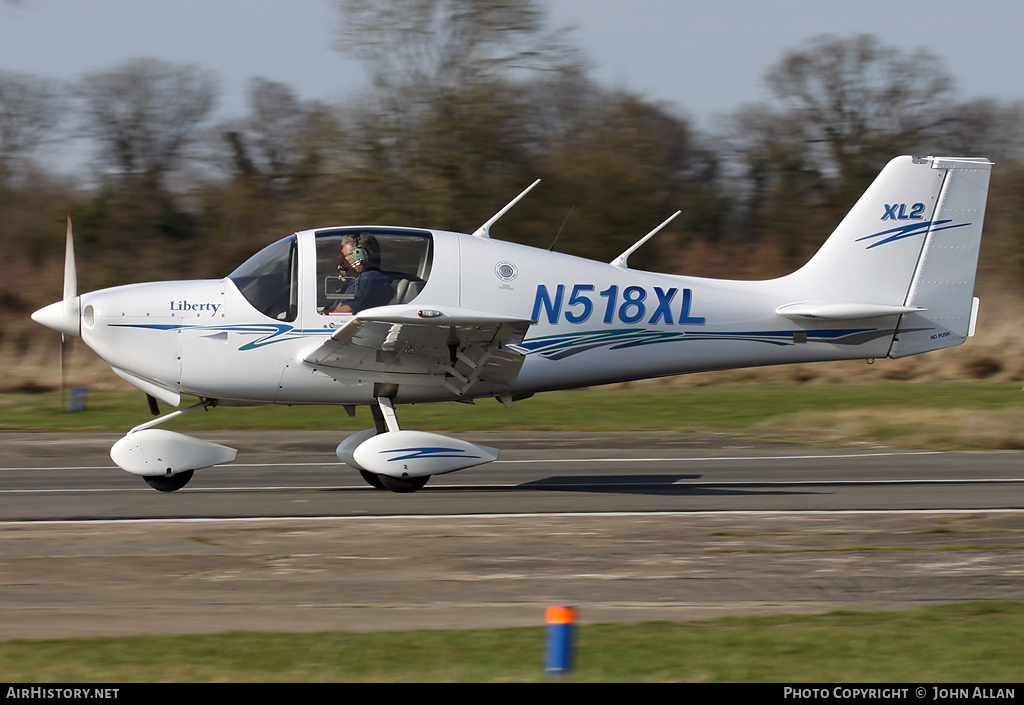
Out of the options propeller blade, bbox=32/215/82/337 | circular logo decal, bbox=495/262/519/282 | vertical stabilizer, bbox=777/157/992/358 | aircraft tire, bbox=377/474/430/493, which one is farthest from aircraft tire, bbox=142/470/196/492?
vertical stabilizer, bbox=777/157/992/358

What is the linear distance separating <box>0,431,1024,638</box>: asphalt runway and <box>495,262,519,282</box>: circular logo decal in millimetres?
1908

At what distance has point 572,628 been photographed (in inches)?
166

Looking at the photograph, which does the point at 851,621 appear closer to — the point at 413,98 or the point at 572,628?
the point at 572,628

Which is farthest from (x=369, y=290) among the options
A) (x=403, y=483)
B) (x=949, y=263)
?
(x=949, y=263)

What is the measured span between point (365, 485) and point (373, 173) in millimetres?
14021

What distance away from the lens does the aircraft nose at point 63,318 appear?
31.6 feet

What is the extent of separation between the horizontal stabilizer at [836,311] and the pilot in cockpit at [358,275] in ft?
12.2

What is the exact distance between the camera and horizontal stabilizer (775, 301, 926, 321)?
1027 centimetres

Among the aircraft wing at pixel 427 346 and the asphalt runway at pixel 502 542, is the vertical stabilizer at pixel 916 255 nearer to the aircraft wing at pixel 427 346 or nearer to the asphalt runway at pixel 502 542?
the asphalt runway at pixel 502 542

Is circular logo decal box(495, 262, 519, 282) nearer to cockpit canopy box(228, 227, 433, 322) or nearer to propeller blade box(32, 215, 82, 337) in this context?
cockpit canopy box(228, 227, 433, 322)

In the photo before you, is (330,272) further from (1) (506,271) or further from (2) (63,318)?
(2) (63,318)

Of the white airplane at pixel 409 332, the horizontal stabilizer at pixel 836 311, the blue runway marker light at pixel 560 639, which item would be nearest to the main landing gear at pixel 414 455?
the white airplane at pixel 409 332

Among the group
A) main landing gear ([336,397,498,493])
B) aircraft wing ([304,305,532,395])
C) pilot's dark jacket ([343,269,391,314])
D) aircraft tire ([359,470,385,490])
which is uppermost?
pilot's dark jacket ([343,269,391,314])

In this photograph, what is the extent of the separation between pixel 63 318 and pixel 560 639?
6914mm
